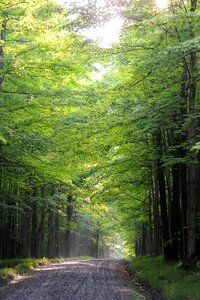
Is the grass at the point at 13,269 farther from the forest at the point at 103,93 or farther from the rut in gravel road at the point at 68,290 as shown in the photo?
the forest at the point at 103,93

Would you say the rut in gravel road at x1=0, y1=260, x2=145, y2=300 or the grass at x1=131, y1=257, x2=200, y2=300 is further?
the rut in gravel road at x1=0, y1=260, x2=145, y2=300

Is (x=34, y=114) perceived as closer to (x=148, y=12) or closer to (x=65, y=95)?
(x=65, y=95)

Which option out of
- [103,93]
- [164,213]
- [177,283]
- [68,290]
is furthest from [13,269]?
[103,93]

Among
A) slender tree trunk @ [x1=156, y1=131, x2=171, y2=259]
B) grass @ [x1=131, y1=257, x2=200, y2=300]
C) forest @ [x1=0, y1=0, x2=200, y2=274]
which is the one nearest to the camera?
grass @ [x1=131, y1=257, x2=200, y2=300]

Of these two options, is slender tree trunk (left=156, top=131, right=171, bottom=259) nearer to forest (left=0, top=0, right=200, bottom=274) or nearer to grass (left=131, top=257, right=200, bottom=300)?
forest (left=0, top=0, right=200, bottom=274)

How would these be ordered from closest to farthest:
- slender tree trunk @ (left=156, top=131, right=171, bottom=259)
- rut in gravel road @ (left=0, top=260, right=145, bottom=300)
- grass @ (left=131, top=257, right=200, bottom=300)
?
grass @ (left=131, top=257, right=200, bottom=300) < rut in gravel road @ (left=0, top=260, right=145, bottom=300) < slender tree trunk @ (left=156, top=131, right=171, bottom=259)

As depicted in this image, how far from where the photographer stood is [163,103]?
44.3 ft

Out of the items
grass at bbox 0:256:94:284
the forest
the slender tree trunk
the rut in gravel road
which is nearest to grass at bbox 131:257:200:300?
the forest

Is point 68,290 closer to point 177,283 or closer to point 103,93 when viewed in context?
point 177,283

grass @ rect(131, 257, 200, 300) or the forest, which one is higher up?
the forest

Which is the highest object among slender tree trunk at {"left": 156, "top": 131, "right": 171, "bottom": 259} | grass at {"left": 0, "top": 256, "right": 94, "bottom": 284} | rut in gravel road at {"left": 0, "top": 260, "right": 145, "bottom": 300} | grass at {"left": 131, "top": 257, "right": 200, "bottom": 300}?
slender tree trunk at {"left": 156, "top": 131, "right": 171, "bottom": 259}

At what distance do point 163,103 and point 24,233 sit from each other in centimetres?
1610

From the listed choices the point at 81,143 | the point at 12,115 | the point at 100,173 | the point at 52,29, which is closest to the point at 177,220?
the point at 100,173

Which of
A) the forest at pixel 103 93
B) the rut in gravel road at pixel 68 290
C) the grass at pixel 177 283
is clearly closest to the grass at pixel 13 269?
the rut in gravel road at pixel 68 290
